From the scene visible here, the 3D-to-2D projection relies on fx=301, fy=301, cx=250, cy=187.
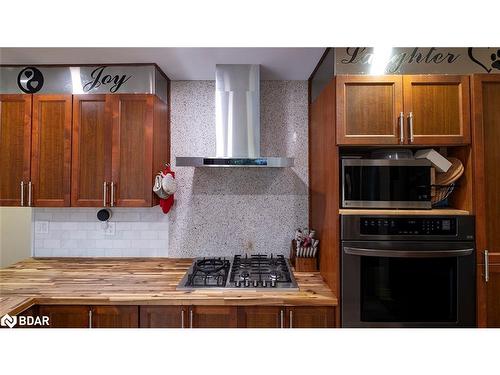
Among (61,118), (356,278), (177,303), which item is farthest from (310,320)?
(61,118)

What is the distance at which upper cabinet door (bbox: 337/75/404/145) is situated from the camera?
136 centimetres

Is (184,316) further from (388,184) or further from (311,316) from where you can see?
(388,184)

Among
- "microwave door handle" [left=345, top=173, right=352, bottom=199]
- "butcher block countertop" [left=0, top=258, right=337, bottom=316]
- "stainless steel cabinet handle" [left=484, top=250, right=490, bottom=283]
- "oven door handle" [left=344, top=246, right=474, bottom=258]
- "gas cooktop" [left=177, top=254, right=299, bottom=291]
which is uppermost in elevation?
"microwave door handle" [left=345, top=173, right=352, bottom=199]

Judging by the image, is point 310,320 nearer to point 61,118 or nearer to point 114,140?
point 114,140

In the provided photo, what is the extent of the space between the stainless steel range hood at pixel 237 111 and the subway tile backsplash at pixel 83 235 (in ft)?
2.47

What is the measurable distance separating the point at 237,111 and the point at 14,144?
4.17 ft

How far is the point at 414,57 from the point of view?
1360 millimetres

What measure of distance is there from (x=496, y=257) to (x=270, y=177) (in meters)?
1.21

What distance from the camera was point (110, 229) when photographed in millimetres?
1944

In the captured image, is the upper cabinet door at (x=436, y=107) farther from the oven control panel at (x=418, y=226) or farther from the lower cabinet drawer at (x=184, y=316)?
the lower cabinet drawer at (x=184, y=316)

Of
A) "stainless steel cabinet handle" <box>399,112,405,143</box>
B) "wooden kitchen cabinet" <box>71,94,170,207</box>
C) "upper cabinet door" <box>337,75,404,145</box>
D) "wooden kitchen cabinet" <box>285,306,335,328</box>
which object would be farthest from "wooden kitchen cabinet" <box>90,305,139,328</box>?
"stainless steel cabinet handle" <box>399,112,405,143</box>

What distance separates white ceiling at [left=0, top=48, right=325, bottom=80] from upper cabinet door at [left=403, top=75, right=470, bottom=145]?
1.65 ft

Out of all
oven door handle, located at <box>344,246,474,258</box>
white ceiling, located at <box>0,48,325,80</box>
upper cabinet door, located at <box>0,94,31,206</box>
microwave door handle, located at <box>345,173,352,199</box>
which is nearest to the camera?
oven door handle, located at <box>344,246,474,258</box>

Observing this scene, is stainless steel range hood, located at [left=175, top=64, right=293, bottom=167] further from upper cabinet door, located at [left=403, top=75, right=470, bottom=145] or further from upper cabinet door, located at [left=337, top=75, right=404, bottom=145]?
upper cabinet door, located at [left=403, top=75, right=470, bottom=145]
